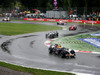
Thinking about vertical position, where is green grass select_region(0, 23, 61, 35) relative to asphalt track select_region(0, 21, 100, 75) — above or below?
below

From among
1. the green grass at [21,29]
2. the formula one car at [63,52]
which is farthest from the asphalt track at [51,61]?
the green grass at [21,29]

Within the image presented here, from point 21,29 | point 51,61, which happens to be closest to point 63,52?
point 51,61

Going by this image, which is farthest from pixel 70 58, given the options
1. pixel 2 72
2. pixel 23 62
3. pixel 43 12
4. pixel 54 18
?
pixel 43 12

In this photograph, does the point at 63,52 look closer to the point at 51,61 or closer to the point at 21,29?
the point at 51,61

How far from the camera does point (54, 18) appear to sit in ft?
263

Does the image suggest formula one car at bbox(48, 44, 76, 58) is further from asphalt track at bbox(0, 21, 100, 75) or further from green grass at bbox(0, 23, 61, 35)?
green grass at bbox(0, 23, 61, 35)

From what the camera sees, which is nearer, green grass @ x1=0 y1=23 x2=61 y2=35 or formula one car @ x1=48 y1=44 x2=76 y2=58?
formula one car @ x1=48 y1=44 x2=76 y2=58

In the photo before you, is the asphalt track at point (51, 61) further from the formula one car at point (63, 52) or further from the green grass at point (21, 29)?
the green grass at point (21, 29)

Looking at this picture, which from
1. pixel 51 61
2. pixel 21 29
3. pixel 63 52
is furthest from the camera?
pixel 21 29

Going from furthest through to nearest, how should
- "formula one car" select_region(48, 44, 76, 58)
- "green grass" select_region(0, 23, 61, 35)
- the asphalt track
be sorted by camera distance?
"green grass" select_region(0, 23, 61, 35)
"formula one car" select_region(48, 44, 76, 58)
the asphalt track

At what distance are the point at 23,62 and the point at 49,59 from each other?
2.52 metres

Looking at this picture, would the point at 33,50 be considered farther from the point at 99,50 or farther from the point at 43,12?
the point at 43,12

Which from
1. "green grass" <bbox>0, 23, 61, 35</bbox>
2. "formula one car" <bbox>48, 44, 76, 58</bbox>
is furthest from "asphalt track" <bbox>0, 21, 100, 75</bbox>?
"green grass" <bbox>0, 23, 61, 35</bbox>

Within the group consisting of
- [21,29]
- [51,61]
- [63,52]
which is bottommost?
[21,29]
